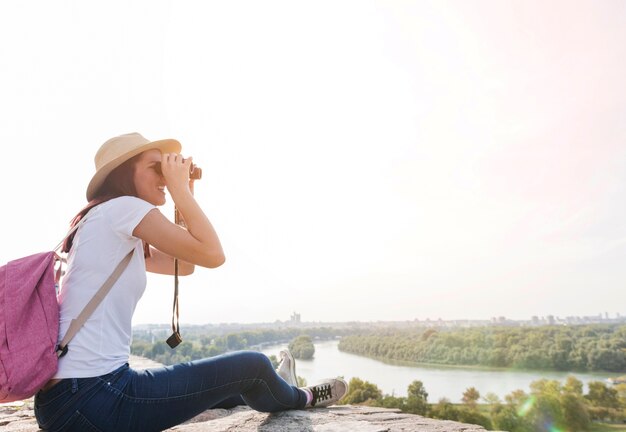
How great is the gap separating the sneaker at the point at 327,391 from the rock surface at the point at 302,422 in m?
0.04

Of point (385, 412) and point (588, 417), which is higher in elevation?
point (385, 412)

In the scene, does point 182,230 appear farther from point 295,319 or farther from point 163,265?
point 295,319

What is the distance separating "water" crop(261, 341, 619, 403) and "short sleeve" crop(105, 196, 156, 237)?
46.8m

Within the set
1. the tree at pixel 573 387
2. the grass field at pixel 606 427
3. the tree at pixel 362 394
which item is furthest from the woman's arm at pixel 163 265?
the tree at pixel 573 387

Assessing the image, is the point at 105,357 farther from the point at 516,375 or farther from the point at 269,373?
the point at 516,375

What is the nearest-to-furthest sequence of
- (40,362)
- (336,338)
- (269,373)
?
(40,362), (269,373), (336,338)

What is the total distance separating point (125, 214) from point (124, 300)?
0.28 meters

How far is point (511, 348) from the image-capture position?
6291 centimetres

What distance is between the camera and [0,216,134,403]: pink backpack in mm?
1189

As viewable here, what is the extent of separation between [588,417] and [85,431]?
4449cm

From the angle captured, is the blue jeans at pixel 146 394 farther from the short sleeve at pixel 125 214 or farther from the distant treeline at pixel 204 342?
the distant treeline at pixel 204 342

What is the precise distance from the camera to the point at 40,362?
120 cm

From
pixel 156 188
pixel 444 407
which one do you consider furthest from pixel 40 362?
pixel 444 407

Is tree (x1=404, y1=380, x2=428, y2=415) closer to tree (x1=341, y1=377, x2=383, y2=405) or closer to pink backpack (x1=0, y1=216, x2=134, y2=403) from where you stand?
tree (x1=341, y1=377, x2=383, y2=405)
